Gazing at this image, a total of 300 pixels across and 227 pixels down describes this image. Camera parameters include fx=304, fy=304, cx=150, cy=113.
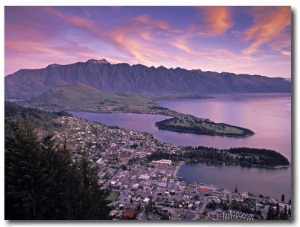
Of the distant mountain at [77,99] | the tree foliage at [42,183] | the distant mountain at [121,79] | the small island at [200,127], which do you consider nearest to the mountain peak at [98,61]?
the distant mountain at [121,79]

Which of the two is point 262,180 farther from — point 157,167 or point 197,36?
point 197,36

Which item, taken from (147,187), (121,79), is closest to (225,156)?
(147,187)

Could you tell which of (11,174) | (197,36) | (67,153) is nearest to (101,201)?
(67,153)

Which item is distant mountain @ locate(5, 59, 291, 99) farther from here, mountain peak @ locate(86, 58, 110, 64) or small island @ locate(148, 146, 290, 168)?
small island @ locate(148, 146, 290, 168)

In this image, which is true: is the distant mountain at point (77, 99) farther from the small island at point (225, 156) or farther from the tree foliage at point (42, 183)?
the tree foliage at point (42, 183)

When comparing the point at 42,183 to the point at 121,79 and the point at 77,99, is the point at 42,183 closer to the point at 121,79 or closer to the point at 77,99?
the point at 77,99

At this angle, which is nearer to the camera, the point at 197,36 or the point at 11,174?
the point at 11,174
